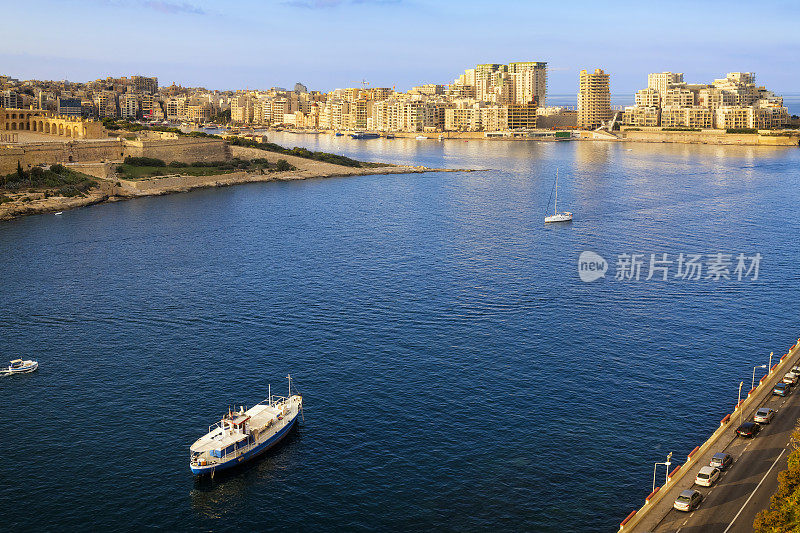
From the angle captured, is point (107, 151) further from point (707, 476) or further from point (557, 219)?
point (707, 476)

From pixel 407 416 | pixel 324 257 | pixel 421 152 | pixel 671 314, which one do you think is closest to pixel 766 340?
pixel 671 314

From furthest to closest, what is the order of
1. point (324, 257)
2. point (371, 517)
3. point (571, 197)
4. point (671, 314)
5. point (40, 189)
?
point (571, 197) < point (40, 189) < point (324, 257) < point (671, 314) < point (371, 517)

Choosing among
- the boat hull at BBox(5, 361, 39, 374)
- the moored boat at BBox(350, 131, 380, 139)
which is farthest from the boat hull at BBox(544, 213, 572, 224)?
the moored boat at BBox(350, 131, 380, 139)

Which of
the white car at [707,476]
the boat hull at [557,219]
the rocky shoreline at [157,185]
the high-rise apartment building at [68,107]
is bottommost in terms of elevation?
the white car at [707,476]

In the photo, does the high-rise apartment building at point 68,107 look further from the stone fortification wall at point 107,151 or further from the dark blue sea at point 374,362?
the dark blue sea at point 374,362

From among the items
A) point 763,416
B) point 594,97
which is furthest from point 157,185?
point 594,97

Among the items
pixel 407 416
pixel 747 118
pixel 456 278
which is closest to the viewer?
pixel 407 416

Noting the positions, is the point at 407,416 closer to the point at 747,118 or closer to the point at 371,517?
the point at 371,517

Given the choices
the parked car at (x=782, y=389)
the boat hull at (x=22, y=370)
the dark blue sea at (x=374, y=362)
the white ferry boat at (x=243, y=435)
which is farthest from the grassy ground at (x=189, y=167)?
the parked car at (x=782, y=389)
